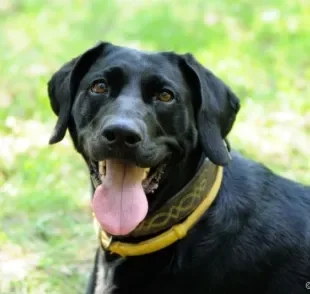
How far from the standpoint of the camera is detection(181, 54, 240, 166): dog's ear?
118 inches

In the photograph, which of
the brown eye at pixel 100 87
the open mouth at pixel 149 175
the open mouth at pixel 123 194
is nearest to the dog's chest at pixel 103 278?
the open mouth at pixel 123 194

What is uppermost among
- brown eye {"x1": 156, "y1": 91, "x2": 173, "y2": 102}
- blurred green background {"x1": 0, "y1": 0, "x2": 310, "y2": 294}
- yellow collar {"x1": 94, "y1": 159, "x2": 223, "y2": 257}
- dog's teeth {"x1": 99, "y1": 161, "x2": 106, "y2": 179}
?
brown eye {"x1": 156, "y1": 91, "x2": 173, "y2": 102}

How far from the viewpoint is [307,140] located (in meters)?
5.98

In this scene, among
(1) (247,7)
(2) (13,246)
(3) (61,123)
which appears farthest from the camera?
(1) (247,7)

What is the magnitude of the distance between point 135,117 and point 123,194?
0.32 meters

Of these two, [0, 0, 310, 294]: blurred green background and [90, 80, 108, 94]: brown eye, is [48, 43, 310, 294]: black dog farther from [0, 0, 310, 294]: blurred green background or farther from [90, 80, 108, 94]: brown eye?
[0, 0, 310, 294]: blurred green background

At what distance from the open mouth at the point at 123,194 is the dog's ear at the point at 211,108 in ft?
0.72

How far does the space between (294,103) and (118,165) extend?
3854mm

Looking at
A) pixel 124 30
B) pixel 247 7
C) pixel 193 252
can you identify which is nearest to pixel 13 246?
pixel 193 252

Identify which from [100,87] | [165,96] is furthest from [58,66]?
[165,96]

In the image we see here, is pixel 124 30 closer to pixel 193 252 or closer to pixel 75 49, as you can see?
pixel 75 49

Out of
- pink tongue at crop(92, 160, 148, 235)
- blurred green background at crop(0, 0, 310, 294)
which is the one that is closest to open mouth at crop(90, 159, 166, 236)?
pink tongue at crop(92, 160, 148, 235)

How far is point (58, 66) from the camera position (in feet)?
22.2

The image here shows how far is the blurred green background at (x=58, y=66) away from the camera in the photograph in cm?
446
